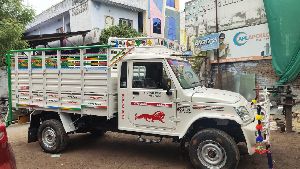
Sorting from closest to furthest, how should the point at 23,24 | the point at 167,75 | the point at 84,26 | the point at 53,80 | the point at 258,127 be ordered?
the point at 258,127
the point at 167,75
the point at 53,80
the point at 23,24
the point at 84,26

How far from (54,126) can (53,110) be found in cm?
39

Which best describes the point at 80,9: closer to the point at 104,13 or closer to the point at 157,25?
the point at 104,13

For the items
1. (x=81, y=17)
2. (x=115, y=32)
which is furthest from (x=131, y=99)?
(x=81, y=17)

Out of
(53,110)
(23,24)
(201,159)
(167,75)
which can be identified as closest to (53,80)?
(53,110)

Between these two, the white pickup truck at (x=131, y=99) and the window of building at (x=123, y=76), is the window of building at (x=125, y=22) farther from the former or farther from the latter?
the window of building at (x=123, y=76)

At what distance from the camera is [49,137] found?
788 cm

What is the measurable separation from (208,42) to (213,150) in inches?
527

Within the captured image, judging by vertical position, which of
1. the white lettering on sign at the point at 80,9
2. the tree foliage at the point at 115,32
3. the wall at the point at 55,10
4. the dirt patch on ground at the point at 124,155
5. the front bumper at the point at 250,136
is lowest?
the dirt patch on ground at the point at 124,155

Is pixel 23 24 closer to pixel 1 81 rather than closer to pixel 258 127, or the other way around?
pixel 1 81

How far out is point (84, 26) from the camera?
1908 cm

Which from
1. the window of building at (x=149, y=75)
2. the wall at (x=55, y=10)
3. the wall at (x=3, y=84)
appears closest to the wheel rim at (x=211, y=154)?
the window of building at (x=149, y=75)

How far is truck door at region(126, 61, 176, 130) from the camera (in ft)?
21.1

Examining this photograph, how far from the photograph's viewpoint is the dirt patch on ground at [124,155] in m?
6.68

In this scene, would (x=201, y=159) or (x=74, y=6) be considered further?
(x=74, y=6)
